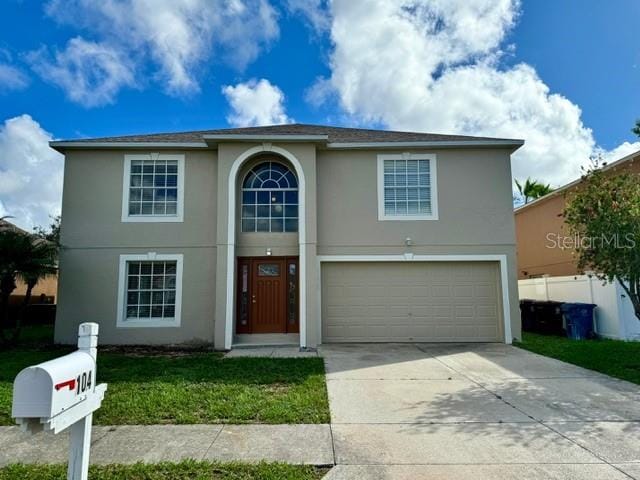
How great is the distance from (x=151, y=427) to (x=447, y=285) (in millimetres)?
8512

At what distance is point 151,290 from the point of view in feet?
35.8

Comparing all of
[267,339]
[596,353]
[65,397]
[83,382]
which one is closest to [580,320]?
[596,353]

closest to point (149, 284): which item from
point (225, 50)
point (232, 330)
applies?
point (232, 330)

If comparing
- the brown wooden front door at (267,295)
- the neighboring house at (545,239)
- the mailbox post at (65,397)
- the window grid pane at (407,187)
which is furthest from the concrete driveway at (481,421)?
the neighboring house at (545,239)

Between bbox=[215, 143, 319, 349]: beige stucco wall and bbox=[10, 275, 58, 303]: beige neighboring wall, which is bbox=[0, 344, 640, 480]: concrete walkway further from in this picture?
bbox=[10, 275, 58, 303]: beige neighboring wall

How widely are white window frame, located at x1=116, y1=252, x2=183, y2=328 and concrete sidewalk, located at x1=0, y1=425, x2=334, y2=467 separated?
591 centimetres

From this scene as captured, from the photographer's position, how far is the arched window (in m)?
11.2

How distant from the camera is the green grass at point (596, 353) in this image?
763 cm

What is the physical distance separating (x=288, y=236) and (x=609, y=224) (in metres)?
7.23

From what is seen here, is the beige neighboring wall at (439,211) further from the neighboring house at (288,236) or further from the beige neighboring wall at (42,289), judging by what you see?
the beige neighboring wall at (42,289)

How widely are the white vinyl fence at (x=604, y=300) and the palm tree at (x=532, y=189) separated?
46.4ft

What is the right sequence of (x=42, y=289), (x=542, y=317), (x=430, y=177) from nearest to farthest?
(x=430, y=177) < (x=542, y=317) < (x=42, y=289)

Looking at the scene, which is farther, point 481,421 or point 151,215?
point 151,215

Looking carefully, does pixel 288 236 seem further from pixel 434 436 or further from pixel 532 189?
pixel 532 189
